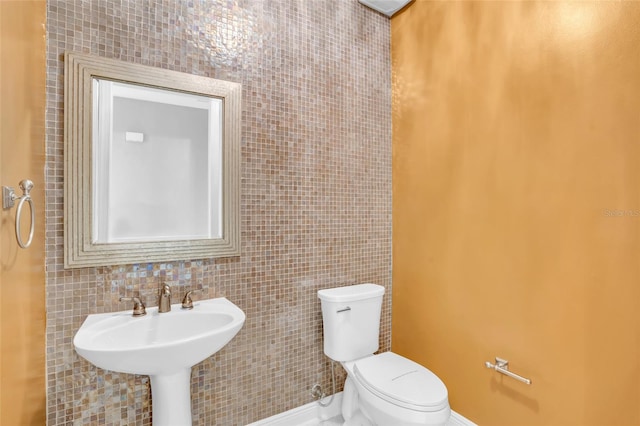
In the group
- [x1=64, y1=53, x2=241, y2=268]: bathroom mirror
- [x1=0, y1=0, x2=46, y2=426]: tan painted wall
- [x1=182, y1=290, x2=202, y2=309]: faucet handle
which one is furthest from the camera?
[x1=182, y1=290, x2=202, y2=309]: faucet handle

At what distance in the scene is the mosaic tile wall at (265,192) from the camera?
138cm

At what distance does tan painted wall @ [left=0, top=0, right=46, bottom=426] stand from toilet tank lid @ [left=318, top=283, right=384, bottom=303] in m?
1.24

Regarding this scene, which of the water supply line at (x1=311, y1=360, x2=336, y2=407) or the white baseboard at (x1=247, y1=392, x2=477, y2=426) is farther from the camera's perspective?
the water supply line at (x1=311, y1=360, x2=336, y2=407)

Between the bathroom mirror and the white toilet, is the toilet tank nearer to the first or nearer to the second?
the white toilet

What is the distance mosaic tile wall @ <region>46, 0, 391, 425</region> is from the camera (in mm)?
1376

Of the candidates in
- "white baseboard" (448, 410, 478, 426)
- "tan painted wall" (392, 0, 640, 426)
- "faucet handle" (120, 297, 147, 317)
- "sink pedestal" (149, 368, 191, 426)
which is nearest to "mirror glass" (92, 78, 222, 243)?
"faucet handle" (120, 297, 147, 317)

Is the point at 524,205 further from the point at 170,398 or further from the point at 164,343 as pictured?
the point at 170,398

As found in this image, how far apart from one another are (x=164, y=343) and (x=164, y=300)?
14.7 inches

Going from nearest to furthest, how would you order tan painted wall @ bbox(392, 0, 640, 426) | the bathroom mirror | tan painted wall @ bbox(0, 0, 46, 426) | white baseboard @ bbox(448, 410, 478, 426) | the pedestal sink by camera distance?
1. tan painted wall @ bbox(0, 0, 46, 426)
2. the pedestal sink
3. tan painted wall @ bbox(392, 0, 640, 426)
4. the bathroom mirror
5. white baseboard @ bbox(448, 410, 478, 426)

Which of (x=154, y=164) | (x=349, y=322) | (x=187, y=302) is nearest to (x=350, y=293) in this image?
(x=349, y=322)

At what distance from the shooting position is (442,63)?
1.90 meters

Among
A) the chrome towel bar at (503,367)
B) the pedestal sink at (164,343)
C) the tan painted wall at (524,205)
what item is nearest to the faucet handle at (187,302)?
the pedestal sink at (164,343)

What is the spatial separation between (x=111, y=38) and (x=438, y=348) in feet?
7.35

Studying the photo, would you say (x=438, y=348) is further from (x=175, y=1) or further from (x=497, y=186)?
(x=175, y=1)
